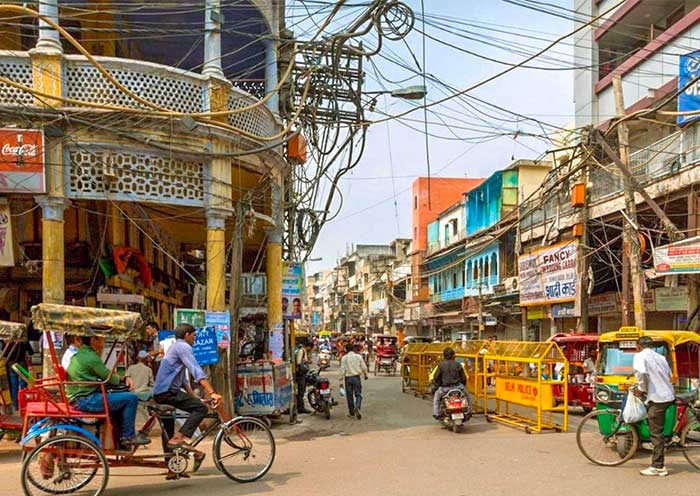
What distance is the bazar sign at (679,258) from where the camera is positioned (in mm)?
13953

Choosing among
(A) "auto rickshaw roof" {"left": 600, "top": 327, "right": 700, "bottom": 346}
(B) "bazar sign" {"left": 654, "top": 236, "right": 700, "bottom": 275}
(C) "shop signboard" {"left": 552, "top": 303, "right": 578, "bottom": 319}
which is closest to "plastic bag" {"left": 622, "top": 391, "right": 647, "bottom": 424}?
(A) "auto rickshaw roof" {"left": 600, "top": 327, "right": 700, "bottom": 346}

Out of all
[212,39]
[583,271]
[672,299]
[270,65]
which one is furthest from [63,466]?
[583,271]

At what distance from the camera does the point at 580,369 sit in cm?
1538

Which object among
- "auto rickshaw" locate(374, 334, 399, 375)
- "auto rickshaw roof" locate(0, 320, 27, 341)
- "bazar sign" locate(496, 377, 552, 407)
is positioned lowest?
"auto rickshaw" locate(374, 334, 399, 375)

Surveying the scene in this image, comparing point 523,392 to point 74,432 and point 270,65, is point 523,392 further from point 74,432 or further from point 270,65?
point 270,65

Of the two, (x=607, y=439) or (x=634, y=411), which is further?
A: (x=607, y=439)

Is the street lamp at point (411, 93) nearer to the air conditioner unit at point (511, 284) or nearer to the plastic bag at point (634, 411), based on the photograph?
the plastic bag at point (634, 411)

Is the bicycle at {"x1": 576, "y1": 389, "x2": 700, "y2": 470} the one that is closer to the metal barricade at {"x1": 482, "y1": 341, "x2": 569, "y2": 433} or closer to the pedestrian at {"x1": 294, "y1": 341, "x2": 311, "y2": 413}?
the metal barricade at {"x1": 482, "y1": 341, "x2": 569, "y2": 433}

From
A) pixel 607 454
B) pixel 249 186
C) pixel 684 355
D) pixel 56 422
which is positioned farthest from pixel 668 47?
pixel 56 422

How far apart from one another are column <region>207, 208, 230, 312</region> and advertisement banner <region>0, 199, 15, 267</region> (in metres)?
3.33

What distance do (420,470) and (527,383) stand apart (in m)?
4.43

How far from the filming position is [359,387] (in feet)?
45.5

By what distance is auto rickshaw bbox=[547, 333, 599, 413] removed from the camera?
14438mm

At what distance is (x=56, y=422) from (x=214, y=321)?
4.69m
